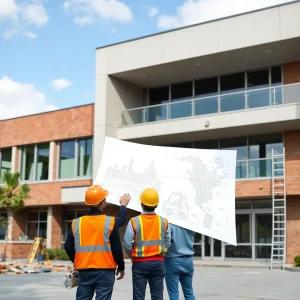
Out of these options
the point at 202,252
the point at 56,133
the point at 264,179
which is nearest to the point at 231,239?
the point at 264,179

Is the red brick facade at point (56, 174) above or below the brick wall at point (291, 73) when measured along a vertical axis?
below

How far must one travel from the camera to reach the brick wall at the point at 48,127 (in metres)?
28.3

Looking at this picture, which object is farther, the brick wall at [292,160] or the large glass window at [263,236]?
the large glass window at [263,236]

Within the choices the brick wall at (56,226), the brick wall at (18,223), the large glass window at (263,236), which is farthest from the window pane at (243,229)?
the brick wall at (18,223)

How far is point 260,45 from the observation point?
2295 centimetres

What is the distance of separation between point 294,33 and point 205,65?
193 inches

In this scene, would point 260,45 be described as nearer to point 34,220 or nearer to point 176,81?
point 176,81

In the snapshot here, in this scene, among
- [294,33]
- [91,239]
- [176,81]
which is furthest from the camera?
[176,81]

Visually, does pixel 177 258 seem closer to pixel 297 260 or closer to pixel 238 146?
pixel 297 260

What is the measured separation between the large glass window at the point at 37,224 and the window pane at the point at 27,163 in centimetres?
233

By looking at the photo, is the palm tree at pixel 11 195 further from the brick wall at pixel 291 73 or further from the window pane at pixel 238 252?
the brick wall at pixel 291 73

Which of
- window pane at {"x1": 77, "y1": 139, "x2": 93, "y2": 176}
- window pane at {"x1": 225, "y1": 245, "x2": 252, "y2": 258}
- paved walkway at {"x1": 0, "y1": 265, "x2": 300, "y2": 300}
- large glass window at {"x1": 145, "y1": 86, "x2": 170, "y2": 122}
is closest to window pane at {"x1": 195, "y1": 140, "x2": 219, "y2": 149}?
large glass window at {"x1": 145, "y1": 86, "x2": 170, "y2": 122}

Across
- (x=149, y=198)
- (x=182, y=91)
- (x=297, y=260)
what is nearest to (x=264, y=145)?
(x=182, y=91)

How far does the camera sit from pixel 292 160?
921 inches
